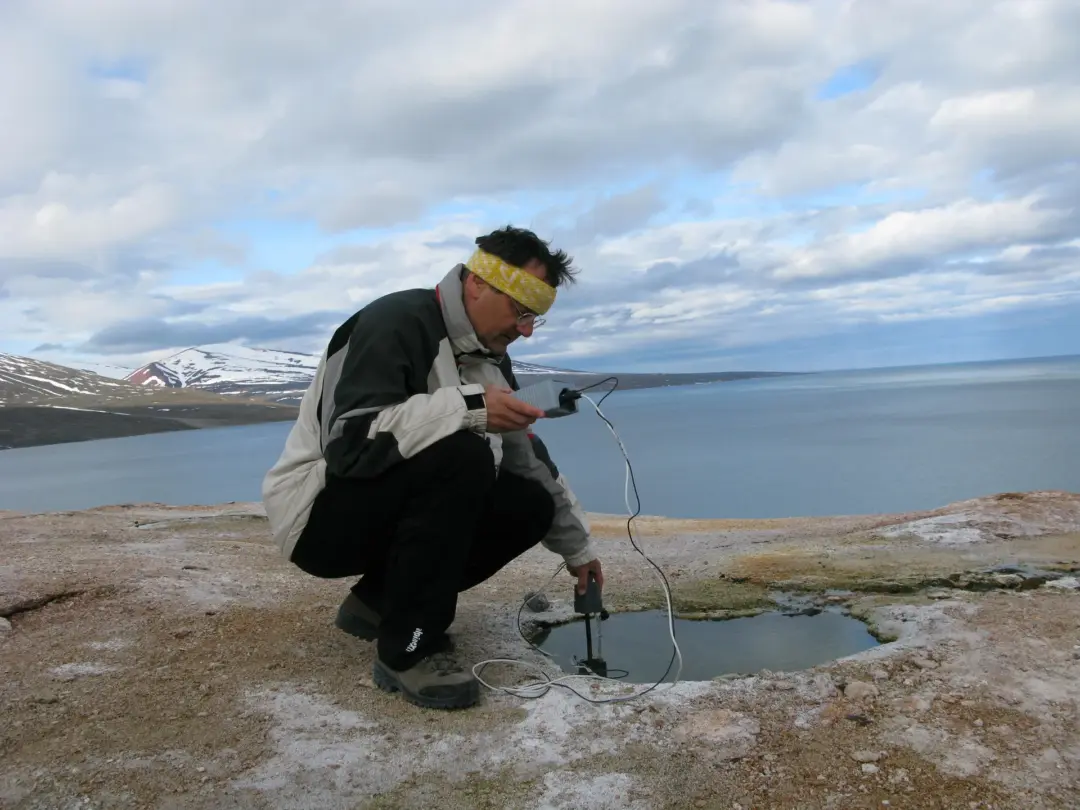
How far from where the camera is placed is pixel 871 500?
1051 inches

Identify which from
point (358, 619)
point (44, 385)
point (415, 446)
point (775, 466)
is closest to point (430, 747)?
point (415, 446)

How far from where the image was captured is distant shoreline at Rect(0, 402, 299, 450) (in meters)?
115

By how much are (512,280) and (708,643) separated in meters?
1.88

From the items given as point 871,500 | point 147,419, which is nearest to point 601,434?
point 871,500

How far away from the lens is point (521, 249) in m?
2.65

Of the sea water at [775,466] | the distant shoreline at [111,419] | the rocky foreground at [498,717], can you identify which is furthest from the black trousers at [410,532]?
the distant shoreline at [111,419]

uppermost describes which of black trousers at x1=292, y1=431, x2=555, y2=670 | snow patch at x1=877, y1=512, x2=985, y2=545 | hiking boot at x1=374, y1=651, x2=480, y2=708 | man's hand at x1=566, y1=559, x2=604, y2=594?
black trousers at x1=292, y1=431, x2=555, y2=670

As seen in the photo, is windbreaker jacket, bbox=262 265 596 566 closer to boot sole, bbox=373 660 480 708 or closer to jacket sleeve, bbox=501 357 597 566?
jacket sleeve, bbox=501 357 597 566

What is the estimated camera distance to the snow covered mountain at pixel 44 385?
529 ft

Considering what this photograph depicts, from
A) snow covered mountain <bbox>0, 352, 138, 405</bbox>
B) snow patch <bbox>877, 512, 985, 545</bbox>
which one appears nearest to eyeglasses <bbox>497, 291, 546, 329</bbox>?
snow patch <bbox>877, 512, 985, 545</bbox>

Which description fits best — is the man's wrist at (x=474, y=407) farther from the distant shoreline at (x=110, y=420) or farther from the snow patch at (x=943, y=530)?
the distant shoreline at (x=110, y=420)

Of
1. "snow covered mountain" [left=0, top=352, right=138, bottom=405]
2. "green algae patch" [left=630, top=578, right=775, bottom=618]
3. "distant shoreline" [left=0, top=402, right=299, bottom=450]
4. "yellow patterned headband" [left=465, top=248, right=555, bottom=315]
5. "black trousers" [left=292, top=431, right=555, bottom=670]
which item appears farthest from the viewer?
"snow covered mountain" [left=0, top=352, right=138, bottom=405]

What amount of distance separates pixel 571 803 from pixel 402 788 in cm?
46

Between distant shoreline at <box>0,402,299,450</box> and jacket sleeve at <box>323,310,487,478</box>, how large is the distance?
10699 cm
